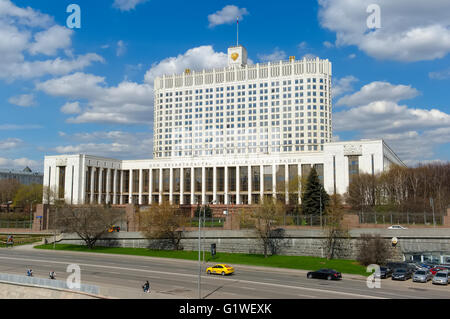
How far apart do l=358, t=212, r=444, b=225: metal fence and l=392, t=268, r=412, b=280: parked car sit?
13.9m

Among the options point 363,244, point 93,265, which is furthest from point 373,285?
point 93,265

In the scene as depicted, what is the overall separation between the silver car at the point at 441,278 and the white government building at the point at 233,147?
59492 mm

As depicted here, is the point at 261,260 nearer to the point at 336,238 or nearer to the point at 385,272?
the point at 336,238

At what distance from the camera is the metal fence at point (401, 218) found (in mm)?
53188

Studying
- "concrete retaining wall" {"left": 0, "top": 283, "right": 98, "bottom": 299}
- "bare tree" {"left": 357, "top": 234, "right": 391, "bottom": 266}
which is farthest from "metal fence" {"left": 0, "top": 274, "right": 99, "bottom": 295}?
"bare tree" {"left": 357, "top": 234, "right": 391, "bottom": 266}

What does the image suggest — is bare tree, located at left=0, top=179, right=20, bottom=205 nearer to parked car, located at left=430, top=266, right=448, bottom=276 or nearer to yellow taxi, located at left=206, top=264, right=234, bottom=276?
yellow taxi, located at left=206, top=264, right=234, bottom=276

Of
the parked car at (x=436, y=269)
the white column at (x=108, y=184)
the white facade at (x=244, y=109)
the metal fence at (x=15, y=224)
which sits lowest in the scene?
the parked car at (x=436, y=269)

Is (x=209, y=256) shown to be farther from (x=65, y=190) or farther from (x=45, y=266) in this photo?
(x=65, y=190)

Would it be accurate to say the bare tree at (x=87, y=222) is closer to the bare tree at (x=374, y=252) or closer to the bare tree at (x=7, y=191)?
the bare tree at (x=374, y=252)

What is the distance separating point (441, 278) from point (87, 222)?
169 feet

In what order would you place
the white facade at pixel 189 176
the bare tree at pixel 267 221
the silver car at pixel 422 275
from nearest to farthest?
the silver car at pixel 422 275 → the bare tree at pixel 267 221 → the white facade at pixel 189 176

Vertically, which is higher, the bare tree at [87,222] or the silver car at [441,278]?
the bare tree at [87,222]

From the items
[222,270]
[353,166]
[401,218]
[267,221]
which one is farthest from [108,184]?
[401,218]

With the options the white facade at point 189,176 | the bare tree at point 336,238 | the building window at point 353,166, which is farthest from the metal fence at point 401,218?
the white facade at point 189,176
